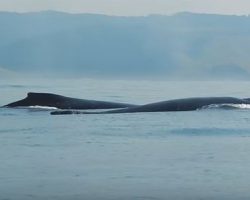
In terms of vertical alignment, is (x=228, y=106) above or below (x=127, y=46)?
below

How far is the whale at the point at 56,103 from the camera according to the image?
27672 mm

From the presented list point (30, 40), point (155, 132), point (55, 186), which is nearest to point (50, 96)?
point (155, 132)

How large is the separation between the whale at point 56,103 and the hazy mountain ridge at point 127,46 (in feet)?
282

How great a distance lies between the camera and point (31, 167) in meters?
13.9

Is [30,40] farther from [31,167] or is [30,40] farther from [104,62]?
[31,167]

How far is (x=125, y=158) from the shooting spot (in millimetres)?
14977

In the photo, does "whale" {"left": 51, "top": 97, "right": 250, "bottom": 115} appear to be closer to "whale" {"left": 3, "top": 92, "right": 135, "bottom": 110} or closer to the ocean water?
"whale" {"left": 3, "top": 92, "right": 135, "bottom": 110}

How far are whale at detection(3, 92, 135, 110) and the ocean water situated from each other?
14.5 ft

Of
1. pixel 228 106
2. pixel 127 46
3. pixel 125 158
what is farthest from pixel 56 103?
pixel 127 46

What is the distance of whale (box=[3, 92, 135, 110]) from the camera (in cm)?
2767

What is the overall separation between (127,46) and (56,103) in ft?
342

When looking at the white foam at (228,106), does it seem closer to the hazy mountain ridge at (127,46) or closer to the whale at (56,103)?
the whale at (56,103)

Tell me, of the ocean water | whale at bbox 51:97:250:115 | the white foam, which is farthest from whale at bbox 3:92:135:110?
the ocean water

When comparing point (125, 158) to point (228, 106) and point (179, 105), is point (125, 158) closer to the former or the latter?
point (228, 106)
